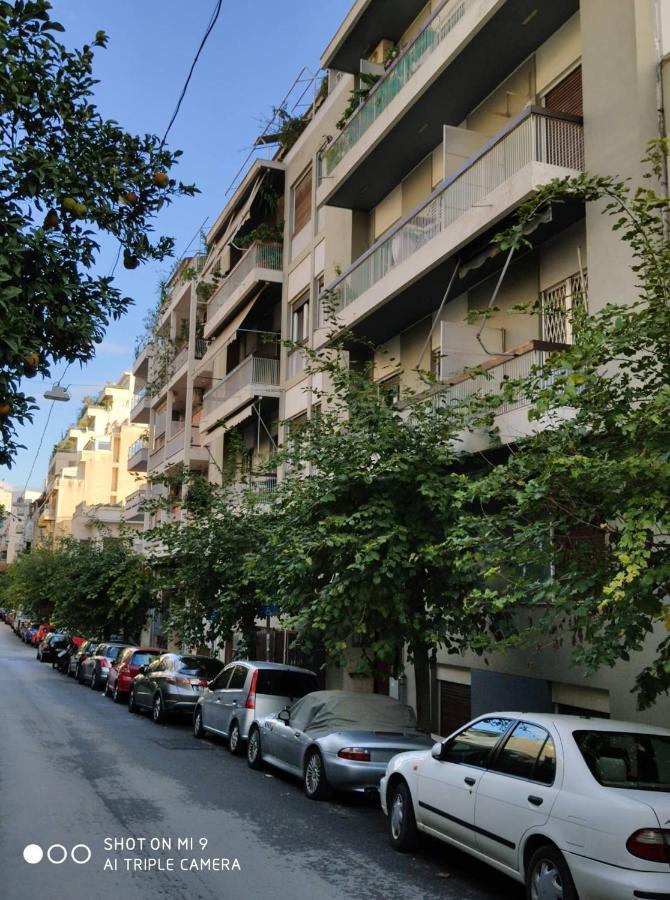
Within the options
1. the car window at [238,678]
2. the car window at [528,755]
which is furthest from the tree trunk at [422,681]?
the car window at [528,755]

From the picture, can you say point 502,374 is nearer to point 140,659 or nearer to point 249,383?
point 249,383

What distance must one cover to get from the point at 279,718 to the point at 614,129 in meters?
9.28

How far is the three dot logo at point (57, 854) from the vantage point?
7.44 meters

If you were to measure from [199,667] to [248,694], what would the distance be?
5.27m

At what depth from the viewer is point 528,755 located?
697cm

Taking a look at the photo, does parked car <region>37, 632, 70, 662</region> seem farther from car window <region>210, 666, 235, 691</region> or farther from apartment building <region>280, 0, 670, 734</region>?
apartment building <region>280, 0, 670, 734</region>

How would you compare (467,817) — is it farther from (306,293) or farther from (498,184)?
(306,293)

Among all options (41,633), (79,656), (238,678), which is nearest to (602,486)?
(238,678)

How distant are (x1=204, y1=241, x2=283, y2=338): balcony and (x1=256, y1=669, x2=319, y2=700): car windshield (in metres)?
14.1

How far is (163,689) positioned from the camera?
1928cm

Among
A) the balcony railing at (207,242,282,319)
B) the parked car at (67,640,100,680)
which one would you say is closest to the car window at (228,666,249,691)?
the balcony railing at (207,242,282,319)

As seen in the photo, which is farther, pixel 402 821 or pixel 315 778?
pixel 315 778

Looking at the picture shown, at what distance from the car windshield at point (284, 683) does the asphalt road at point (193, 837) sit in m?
1.20

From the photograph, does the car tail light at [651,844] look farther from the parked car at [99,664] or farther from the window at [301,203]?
the parked car at [99,664]
